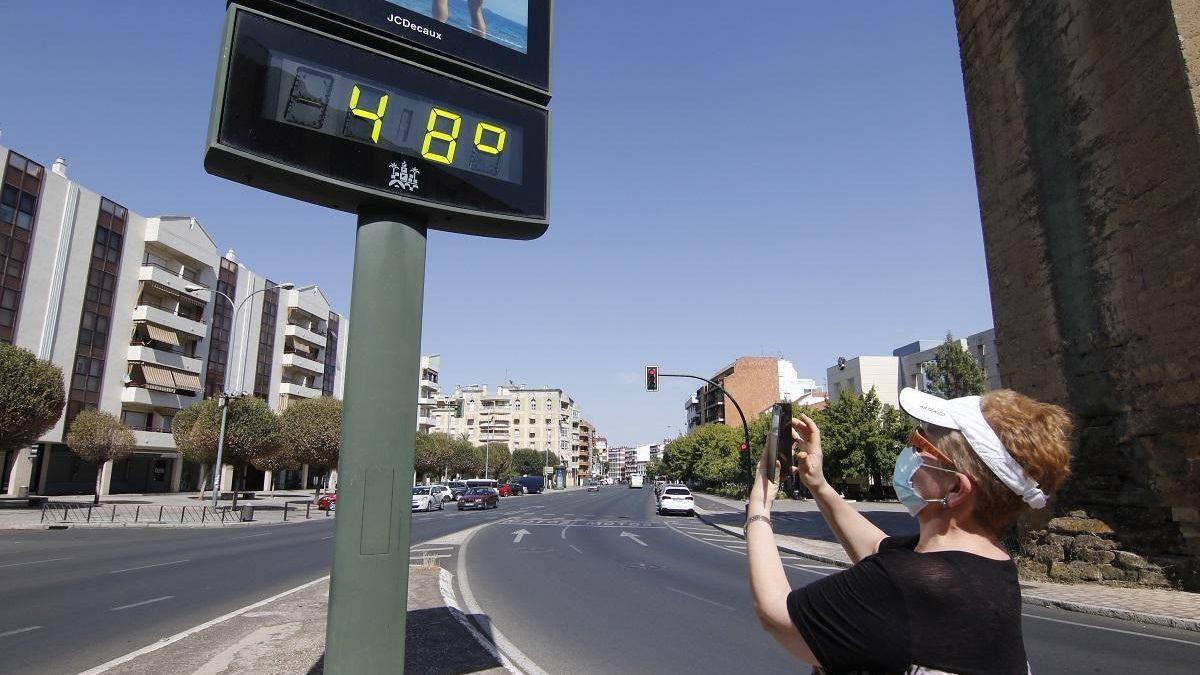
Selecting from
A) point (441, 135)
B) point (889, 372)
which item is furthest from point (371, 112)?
point (889, 372)

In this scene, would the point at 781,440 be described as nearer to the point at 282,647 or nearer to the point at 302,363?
the point at 282,647

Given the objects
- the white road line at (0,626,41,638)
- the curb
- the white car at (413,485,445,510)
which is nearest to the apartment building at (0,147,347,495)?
the white car at (413,485,445,510)

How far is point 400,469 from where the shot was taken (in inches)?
148

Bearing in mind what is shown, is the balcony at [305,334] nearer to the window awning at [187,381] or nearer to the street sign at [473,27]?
the window awning at [187,381]

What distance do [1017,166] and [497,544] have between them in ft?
55.3

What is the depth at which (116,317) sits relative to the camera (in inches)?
1736

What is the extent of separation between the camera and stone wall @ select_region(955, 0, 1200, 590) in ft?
39.4

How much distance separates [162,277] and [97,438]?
15632 mm

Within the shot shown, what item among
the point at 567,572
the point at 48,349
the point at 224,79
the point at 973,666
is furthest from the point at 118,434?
the point at 973,666

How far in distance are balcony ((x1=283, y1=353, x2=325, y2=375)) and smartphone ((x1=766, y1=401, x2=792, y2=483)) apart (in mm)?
67905

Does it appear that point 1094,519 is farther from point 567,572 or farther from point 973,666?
point 973,666

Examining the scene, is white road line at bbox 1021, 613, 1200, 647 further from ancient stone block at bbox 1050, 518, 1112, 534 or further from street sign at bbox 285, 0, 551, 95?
street sign at bbox 285, 0, 551, 95

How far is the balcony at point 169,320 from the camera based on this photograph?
45.0 meters

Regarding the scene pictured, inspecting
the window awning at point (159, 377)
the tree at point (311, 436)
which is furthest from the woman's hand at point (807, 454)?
the window awning at point (159, 377)
